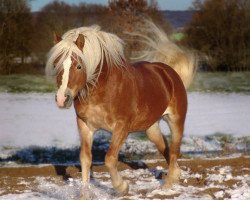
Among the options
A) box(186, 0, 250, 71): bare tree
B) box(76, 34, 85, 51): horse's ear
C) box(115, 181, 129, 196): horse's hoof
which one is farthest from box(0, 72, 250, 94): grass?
A: box(76, 34, 85, 51): horse's ear

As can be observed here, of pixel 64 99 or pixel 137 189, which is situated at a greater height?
pixel 64 99

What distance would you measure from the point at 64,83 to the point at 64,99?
0.52 ft

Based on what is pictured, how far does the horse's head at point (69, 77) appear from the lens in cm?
451

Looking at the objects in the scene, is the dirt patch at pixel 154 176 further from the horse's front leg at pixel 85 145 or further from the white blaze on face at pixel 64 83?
the white blaze on face at pixel 64 83

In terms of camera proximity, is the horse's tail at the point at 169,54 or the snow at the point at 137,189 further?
the horse's tail at the point at 169,54

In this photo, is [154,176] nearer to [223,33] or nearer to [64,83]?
[64,83]

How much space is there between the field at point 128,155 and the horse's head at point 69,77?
1339 millimetres

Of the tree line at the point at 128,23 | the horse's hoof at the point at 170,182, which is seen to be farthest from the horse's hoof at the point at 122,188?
the tree line at the point at 128,23

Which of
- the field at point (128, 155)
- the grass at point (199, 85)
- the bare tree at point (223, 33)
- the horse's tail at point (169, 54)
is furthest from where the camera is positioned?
the bare tree at point (223, 33)

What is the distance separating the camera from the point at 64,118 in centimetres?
1381

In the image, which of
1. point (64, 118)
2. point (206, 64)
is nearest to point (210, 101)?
point (64, 118)

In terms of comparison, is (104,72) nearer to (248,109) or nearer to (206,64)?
(248,109)

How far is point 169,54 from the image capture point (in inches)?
274

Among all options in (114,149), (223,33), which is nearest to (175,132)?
(114,149)
